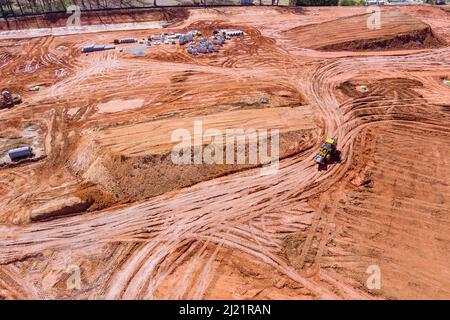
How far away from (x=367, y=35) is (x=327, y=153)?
20697 millimetres

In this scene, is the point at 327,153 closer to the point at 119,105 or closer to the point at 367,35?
the point at 119,105

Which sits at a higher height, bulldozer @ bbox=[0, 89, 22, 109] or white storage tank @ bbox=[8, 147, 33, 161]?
bulldozer @ bbox=[0, 89, 22, 109]

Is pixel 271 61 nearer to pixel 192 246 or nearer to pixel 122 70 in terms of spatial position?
pixel 122 70

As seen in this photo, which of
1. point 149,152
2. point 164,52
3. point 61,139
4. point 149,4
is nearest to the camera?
point 149,152

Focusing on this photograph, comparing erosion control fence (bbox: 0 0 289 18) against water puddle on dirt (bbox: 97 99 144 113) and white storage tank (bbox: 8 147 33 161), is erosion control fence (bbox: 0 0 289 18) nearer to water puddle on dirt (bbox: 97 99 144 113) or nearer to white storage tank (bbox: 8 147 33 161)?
water puddle on dirt (bbox: 97 99 144 113)

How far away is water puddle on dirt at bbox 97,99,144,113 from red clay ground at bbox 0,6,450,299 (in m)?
0.16

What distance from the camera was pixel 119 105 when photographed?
2538 cm

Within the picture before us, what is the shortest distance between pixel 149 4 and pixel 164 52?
→ 14.8m

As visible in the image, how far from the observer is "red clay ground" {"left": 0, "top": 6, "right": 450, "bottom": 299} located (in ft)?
48.2

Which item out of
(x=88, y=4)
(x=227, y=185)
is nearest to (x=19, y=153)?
(x=227, y=185)

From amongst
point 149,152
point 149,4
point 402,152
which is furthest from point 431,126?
point 149,4

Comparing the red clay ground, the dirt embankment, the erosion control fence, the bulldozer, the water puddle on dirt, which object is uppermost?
the erosion control fence

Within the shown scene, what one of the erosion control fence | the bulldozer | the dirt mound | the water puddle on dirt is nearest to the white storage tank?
the water puddle on dirt
